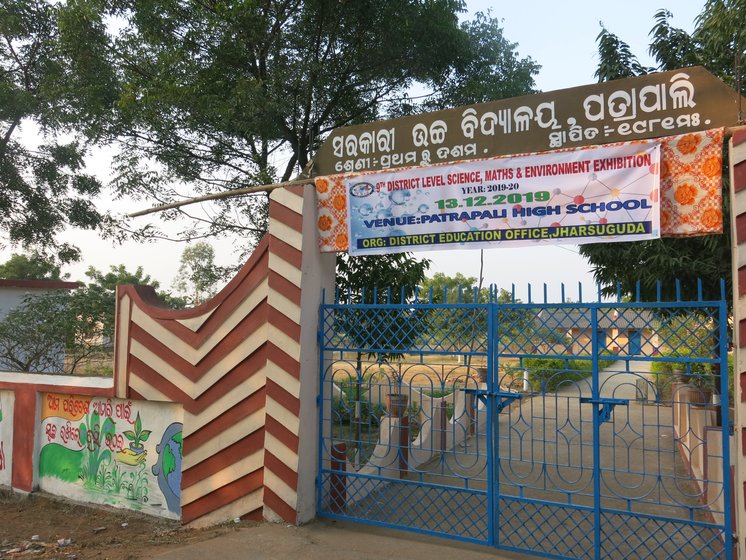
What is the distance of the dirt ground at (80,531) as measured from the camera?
5.35 m

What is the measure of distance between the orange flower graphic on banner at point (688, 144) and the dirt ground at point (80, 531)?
4742 mm

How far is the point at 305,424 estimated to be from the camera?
18.0 feet

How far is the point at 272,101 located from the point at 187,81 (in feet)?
4.89

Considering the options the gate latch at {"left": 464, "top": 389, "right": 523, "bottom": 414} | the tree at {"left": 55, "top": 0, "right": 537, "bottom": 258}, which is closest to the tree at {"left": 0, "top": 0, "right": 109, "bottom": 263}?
the tree at {"left": 55, "top": 0, "right": 537, "bottom": 258}

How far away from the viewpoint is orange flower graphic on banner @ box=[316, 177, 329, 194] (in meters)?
5.73

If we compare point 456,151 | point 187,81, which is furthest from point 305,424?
point 187,81

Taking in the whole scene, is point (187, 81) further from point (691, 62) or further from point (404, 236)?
point (691, 62)

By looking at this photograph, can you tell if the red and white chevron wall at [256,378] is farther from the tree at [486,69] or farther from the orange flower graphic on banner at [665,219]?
the tree at [486,69]

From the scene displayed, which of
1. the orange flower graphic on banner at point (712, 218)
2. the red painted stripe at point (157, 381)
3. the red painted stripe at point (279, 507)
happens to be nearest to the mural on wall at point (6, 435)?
the red painted stripe at point (157, 381)

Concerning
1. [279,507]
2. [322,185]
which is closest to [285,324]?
[322,185]

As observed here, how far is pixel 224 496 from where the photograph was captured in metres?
5.80

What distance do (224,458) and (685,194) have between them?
458cm

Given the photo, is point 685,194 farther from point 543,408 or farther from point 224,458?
point 224,458

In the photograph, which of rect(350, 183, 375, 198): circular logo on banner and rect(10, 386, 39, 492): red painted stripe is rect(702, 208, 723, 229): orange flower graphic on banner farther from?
rect(10, 386, 39, 492): red painted stripe
